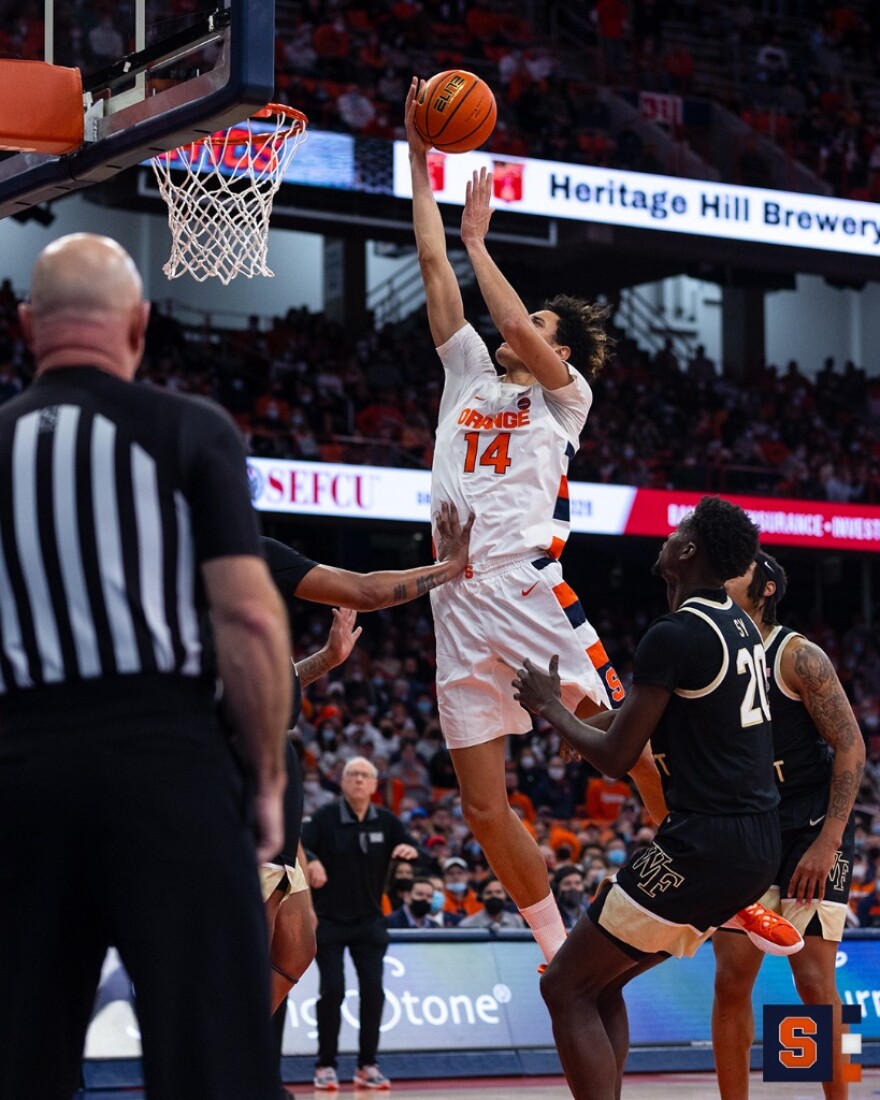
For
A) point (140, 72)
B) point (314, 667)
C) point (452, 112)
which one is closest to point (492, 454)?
point (314, 667)

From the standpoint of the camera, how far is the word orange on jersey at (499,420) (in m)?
6.74

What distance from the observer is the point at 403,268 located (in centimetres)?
2895

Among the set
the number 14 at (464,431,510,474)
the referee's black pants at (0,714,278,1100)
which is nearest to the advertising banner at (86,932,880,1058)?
the number 14 at (464,431,510,474)

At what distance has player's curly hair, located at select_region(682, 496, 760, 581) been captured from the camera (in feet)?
18.7

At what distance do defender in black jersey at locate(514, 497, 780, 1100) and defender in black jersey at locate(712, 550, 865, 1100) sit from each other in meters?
0.97

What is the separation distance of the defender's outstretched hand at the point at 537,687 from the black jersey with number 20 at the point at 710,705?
0.99 feet

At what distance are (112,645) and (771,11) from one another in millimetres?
29523

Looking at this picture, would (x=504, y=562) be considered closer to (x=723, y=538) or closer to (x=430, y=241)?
(x=723, y=538)

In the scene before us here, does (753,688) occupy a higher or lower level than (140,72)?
lower

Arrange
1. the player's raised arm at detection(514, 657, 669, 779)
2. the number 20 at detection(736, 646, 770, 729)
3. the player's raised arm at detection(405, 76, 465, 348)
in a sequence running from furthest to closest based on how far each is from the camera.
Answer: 1. the player's raised arm at detection(405, 76, 465, 348)
2. the number 20 at detection(736, 646, 770, 729)
3. the player's raised arm at detection(514, 657, 669, 779)

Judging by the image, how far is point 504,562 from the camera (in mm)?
6660

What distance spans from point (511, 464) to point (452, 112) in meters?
1.46

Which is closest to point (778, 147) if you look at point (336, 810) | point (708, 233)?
point (708, 233)

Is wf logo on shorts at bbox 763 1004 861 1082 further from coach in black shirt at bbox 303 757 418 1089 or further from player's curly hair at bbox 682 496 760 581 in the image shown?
coach in black shirt at bbox 303 757 418 1089
